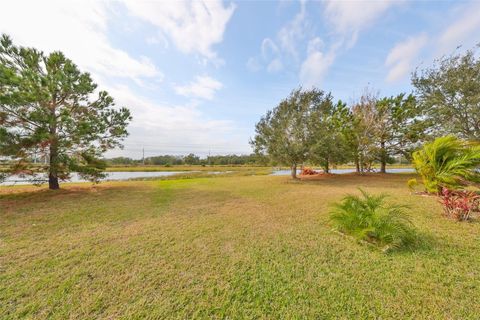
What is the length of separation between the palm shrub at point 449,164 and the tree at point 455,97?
6155mm

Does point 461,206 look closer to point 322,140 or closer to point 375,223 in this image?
point 375,223

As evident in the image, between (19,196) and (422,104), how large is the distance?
22.2m

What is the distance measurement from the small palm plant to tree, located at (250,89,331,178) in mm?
7521

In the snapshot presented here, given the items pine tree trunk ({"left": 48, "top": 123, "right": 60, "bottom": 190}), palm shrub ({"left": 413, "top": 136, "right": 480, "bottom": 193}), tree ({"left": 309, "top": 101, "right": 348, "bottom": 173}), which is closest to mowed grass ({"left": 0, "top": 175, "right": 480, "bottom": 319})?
palm shrub ({"left": 413, "top": 136, "right": 480, "bottom": 193})

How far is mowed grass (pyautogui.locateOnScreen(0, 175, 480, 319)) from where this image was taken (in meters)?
1.75

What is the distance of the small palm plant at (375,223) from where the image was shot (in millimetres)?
2875

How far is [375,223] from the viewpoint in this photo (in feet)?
9.95

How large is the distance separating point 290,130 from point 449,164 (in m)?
7.24

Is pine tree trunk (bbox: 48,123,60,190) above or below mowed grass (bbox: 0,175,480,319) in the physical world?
above

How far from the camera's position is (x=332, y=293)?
6.30 feet

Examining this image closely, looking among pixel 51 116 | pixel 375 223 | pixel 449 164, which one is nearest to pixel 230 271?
pixel 375 223

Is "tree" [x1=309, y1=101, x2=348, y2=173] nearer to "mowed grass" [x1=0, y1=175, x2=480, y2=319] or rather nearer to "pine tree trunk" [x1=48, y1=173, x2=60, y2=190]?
"mowed grass" [x1=0, y1=175, x2=480, y2=319]

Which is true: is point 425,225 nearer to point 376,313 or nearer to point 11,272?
point 376,313

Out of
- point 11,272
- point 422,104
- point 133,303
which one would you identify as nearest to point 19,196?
point 11,272
